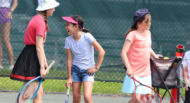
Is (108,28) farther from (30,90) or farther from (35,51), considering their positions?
(30,90)

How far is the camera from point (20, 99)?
325 centimetres

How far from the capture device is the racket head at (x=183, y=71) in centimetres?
350

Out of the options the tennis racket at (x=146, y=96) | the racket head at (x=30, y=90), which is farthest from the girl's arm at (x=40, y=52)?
the tennis racket at (x=146, y=96)

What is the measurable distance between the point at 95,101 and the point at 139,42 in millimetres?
1615

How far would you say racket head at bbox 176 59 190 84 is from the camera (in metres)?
3.50

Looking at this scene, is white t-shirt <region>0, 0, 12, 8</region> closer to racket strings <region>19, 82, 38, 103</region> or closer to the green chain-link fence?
the green chain-link fence

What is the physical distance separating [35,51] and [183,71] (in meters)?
1.71

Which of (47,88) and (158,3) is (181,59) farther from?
(47,88)

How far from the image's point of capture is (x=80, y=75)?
3.72 metres

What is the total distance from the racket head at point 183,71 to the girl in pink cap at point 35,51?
152cm

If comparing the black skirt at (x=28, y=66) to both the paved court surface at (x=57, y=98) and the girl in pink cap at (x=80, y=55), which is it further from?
the paved court surface at (x=57, y=98)

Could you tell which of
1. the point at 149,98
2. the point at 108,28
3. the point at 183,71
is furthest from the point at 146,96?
the point at 108,28

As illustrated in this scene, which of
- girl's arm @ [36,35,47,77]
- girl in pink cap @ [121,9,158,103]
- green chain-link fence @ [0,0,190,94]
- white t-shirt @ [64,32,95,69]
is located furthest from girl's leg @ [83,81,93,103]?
green chain-link fence @ [0,0,190,94]

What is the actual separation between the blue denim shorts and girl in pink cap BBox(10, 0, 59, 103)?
396 mm
